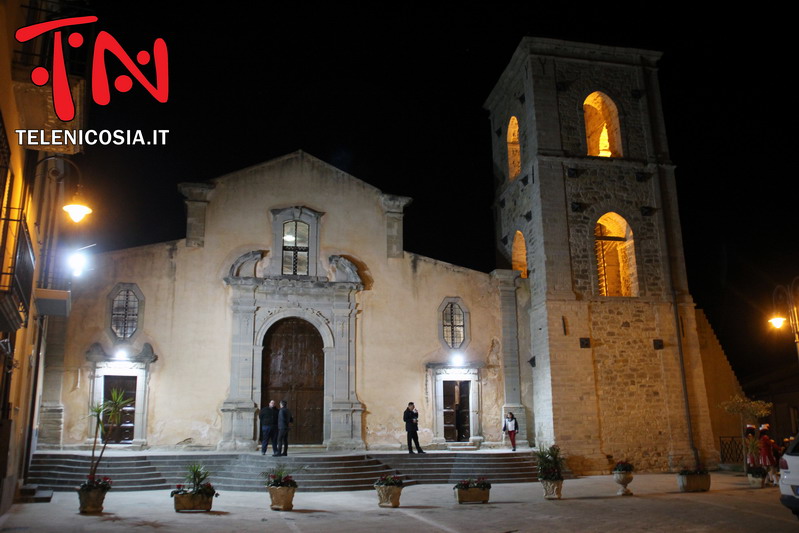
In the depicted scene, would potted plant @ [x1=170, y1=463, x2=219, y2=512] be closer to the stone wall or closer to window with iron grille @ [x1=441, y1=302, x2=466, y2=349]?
window with iron grille @ [x1=441, y1=302, x2=466, y2=349]

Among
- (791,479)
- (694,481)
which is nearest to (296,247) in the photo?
(694,481)

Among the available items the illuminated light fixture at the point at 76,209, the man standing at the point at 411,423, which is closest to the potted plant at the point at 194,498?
the illuminated light fixture at the point at 76,209

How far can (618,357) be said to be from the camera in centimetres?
2006

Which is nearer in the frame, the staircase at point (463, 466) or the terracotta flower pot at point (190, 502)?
the terracotta flower pot at point (190, 502)

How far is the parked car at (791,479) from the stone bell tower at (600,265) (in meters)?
9.25

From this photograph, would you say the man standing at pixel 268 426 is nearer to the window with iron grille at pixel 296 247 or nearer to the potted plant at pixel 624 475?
the window with iron grille at pixel 296 247

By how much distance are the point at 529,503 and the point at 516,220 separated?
36.5 feet

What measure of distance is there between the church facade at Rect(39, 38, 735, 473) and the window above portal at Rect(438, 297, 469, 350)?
45mm

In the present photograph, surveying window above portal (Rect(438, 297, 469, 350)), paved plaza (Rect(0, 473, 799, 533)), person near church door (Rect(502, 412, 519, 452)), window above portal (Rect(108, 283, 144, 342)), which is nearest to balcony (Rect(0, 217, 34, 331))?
paved plaza (Rect(0, 473, 799, 533))

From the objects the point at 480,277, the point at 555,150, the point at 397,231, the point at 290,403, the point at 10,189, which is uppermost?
the point at 555,150

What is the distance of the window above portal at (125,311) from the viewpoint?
61.9 feet

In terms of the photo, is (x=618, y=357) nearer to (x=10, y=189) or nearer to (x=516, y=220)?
(x=516, y=220)

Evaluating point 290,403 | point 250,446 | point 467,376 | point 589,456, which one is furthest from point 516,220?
point 250,446

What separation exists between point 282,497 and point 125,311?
8.71 metres
